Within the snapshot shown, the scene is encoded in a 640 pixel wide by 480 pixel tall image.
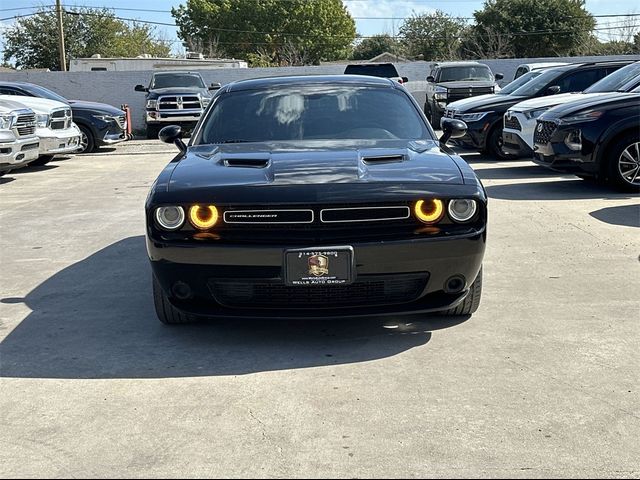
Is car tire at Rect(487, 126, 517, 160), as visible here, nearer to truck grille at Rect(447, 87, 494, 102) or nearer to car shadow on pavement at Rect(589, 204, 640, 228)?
car shadow on pavement at Rect(589, 204, 640, 228)

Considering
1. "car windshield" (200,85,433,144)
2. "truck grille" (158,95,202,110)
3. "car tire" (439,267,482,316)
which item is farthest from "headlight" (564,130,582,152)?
"truck grille" (158,95,202,110)

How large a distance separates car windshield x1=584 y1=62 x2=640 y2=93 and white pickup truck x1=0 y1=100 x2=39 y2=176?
8.47 meters

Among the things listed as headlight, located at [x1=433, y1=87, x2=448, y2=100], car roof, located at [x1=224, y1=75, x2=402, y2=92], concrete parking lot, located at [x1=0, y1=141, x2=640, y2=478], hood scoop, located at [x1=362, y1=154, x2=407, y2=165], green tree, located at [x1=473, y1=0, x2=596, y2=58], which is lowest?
concrete parking lot, located at [x1=0, y1=141, x2=640, y2=478]

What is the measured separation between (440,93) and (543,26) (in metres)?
35.5

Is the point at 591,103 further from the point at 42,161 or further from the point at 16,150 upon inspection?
the point at 42,161

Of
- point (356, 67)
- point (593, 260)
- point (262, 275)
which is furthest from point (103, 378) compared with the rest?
point (356, 67)

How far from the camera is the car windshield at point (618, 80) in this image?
11.1m

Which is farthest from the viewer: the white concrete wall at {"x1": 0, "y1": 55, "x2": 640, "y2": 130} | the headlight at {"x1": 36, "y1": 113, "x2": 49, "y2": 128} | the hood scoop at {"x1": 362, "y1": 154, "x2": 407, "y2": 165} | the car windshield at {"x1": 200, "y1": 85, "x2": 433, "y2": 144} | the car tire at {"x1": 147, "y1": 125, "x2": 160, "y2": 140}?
the white concrete wall at {"x1": 0, "y1": 55, "x2": 640, "y2": 130}

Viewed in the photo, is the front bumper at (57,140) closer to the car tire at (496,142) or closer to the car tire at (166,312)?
the car tire at (496,142)

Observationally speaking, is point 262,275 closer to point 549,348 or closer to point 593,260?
point 549,348

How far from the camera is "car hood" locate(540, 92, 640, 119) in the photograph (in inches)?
389

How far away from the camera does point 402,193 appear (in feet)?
13.9

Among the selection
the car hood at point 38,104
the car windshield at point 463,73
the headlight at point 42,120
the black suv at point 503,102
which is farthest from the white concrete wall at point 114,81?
the black suv at point 503,102

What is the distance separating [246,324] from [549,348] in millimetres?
1797
